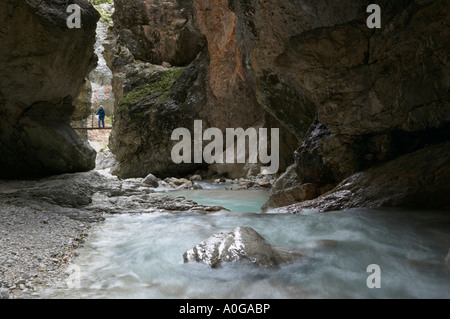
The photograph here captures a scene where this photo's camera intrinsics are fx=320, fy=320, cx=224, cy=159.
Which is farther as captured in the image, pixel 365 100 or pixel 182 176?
pixel 182 176

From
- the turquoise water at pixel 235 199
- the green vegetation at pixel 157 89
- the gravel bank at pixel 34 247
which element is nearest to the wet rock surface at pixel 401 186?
the turquoise water at pixel 235 199

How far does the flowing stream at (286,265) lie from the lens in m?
2.38

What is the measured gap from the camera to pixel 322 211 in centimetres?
504

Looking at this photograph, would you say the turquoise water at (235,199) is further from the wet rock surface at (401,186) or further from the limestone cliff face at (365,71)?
the wet rock surface at (401,186)

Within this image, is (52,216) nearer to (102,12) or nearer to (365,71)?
(365,71)

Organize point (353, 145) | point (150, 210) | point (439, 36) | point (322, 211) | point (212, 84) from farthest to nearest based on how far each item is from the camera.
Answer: point (212, 84) < point (353, 145) < point (150, 210) < point (322, 211) < point (439, 36)

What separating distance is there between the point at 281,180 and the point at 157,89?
36.0ft

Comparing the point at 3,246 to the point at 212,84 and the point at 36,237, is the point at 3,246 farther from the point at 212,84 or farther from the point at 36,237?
the point at 212,84

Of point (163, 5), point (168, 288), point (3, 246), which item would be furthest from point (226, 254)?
point (163, 5)

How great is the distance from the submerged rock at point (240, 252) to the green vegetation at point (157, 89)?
13.8 m

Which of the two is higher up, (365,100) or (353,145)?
(365,100)

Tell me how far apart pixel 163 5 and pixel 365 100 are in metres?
15.4

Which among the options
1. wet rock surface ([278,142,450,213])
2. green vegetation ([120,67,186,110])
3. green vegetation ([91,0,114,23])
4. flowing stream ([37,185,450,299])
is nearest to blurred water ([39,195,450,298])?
flowing stream ([37,185,450,299])

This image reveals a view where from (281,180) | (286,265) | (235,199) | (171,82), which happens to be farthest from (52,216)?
(171,82)
